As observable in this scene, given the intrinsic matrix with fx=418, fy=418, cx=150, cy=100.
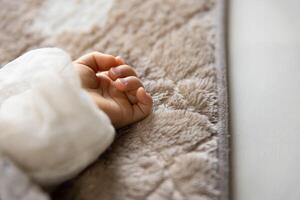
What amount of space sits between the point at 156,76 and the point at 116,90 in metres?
0.12

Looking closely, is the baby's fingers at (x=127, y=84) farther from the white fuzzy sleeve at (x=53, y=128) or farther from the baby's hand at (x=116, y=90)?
the white fuzzy sleeve at (x=53, y=128)

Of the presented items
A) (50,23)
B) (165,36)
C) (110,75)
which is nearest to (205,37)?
(165,36)

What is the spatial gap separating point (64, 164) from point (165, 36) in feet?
1.43

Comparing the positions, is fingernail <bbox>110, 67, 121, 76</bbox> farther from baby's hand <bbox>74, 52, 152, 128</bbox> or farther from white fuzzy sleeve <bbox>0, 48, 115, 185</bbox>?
white fuzzy sleeve <bbox>0, 48, 115, 185</bbox>

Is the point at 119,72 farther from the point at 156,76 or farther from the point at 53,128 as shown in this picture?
the point at 53,128

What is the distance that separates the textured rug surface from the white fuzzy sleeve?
64 mm

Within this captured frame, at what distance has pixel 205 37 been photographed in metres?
0.92

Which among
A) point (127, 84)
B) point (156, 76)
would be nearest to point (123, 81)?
point (127, 84)

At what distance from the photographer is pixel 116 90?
0.76m

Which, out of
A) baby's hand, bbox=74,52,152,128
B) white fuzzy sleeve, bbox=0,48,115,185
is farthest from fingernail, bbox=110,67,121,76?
white fuzzy sleeve, bbox=0,48,115,185

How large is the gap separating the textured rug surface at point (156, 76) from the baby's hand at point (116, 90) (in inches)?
1.0

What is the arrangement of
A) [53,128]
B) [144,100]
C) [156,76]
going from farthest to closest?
[156,76]
[144,100]
[53,128]

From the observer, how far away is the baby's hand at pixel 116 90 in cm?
73

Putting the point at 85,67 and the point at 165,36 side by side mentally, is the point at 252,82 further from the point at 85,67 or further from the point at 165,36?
the point at 85,67
